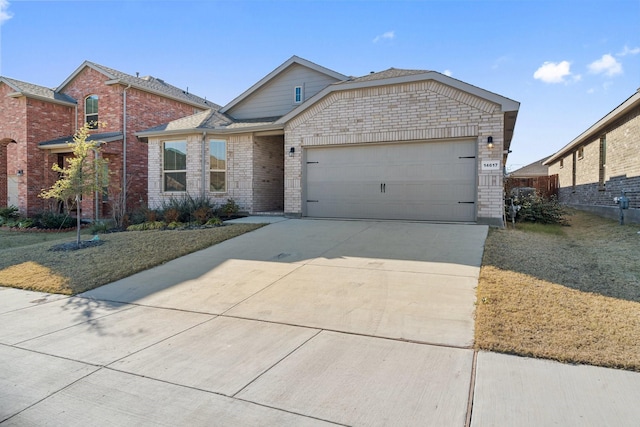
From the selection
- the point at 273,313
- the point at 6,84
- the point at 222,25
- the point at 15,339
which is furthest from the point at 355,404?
the point at 6,84

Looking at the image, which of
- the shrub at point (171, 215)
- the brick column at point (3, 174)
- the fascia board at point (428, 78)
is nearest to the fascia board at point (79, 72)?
the brick column at point (3, 174)

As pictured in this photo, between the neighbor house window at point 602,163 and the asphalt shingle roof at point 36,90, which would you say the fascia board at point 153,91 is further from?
the neighbor house window at point 602,163

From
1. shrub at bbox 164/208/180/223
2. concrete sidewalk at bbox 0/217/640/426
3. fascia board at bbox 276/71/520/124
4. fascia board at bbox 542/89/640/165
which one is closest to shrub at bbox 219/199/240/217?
shrub at bbox 164/208/180/223

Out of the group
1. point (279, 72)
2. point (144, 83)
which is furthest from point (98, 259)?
point (144, 83)

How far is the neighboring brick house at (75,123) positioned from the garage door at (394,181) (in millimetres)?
10429

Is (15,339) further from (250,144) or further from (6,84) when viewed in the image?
(6,84)

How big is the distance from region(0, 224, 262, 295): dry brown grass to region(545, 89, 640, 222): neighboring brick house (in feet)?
38.4

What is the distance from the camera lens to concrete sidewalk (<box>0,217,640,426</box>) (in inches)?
115

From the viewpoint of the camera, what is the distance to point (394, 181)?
11.9 metres

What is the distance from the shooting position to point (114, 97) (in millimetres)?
18641

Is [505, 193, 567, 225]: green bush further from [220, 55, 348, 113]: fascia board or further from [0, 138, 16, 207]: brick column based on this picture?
[0, 138, 16, 207]: brick column

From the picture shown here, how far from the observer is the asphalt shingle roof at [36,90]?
18.5 metres

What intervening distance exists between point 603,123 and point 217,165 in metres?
14.4

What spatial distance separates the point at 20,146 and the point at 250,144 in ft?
42.2
